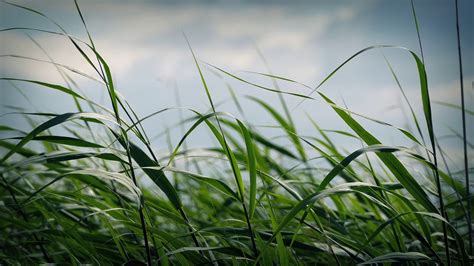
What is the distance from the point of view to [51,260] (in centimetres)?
77

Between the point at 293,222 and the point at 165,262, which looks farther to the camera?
the point at 293,222

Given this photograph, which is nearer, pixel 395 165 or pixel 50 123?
pixel 50 123

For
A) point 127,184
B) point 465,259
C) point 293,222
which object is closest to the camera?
point 127,184

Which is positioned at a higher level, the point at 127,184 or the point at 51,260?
the point at 127,184

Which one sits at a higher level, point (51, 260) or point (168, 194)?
point (168, 194)

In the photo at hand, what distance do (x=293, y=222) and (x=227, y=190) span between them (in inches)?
7.3

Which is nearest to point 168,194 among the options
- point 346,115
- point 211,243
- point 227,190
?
point 227,190

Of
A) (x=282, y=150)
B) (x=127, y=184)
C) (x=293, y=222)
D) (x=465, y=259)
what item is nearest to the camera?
(x=127, y=184)

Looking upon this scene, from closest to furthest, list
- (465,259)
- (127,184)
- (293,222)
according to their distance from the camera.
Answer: (127,184) < (465,259) < (293,222)

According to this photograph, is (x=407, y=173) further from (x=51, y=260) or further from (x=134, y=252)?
(x=51, y=260)

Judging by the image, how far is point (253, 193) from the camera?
0.54m

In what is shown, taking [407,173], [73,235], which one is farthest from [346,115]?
[73,235]

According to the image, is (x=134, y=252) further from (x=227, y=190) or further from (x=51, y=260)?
(x=227, y=190)

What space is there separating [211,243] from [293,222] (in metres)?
0.28
